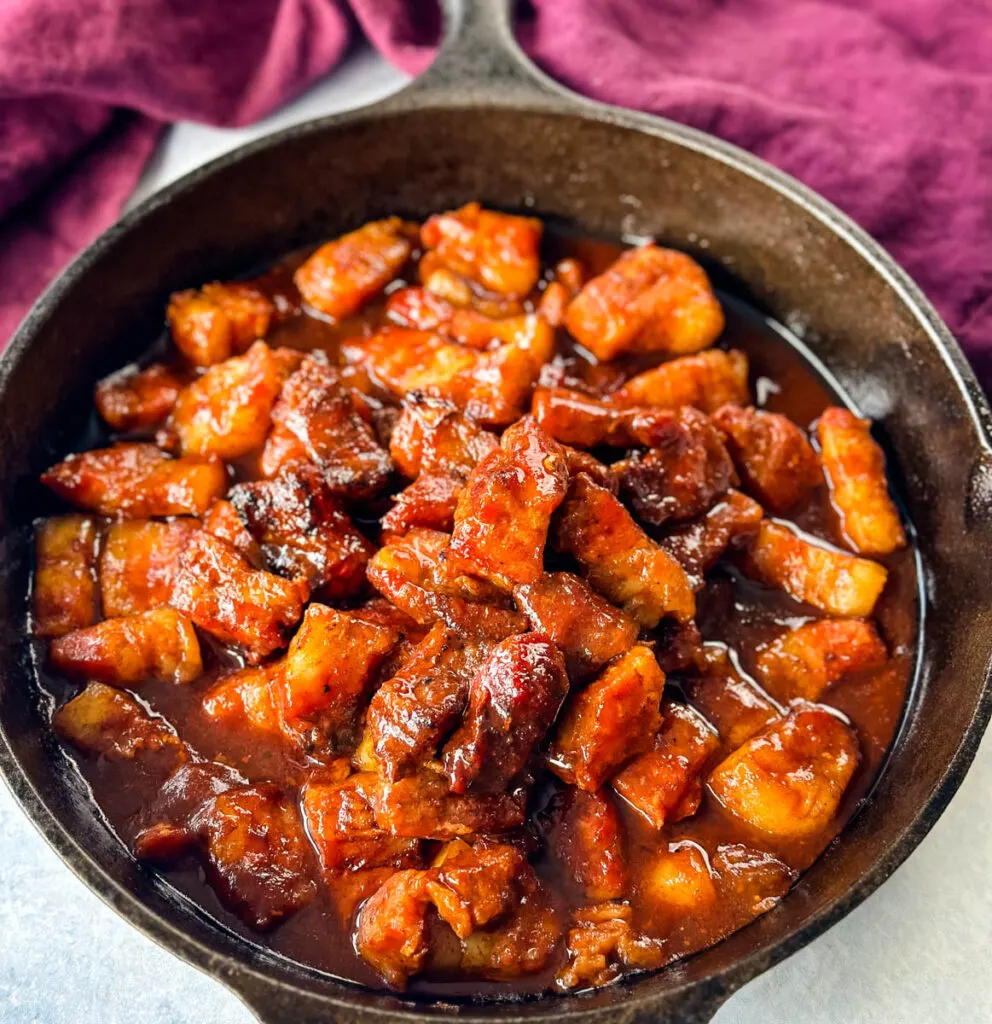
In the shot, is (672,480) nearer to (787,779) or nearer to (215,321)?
(787,779)

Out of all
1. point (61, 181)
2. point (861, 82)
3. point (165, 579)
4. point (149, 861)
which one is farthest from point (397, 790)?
point (861, 82)

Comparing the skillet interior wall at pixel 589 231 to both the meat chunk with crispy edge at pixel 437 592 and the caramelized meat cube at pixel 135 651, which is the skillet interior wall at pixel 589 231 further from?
the meat chunk with crispy edge at pixel 437 592

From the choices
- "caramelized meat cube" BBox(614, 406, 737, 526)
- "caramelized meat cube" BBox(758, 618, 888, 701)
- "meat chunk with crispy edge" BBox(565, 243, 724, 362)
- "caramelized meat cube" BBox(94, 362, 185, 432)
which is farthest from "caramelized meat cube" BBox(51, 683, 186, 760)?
"meat chunk with crispy edge" BBox(565, 243, 724, 362)

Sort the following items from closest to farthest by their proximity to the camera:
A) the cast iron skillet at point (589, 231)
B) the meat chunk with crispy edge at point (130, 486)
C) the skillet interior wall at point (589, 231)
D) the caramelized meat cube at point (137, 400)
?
the cast iron skillet at point (589, 231), the skillet interior wall at point (589, 231), the meat chunk with crispy edge at point (130, 486), the caramelized meat cube at point (137, 400)

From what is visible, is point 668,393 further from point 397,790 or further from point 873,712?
point 397,790

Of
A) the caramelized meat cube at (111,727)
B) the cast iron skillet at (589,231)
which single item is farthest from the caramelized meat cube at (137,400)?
the caramelized meat cube at (111,727)

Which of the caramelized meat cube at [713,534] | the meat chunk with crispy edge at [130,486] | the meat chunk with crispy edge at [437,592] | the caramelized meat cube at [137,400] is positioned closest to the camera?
the meat chunk with crispy edge at [437,592]

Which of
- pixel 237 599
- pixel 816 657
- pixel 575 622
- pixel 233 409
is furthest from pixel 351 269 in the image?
pixel 816 657
